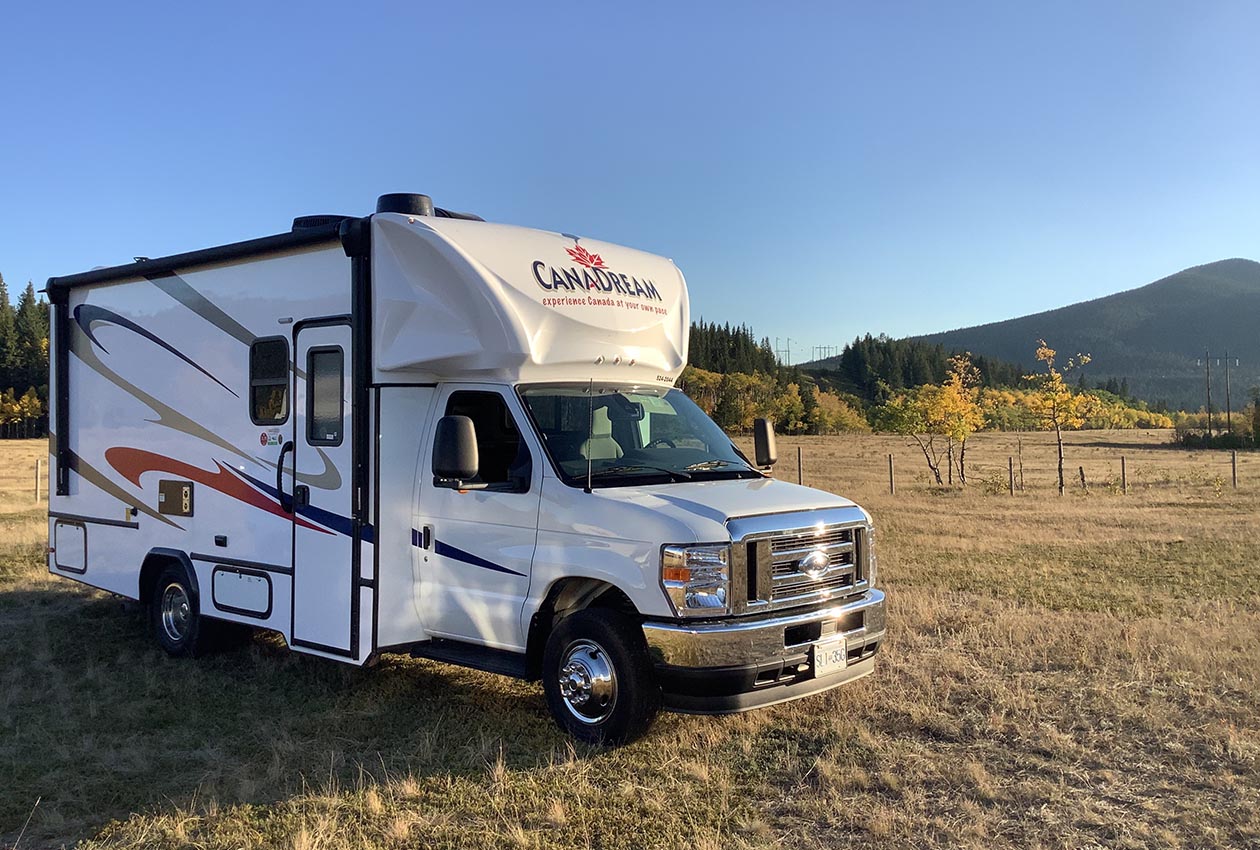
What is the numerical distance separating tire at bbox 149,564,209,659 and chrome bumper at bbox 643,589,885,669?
4.32m

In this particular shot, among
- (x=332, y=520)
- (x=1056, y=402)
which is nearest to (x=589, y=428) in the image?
(x=332, y=520)

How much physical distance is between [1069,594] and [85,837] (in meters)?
10.1

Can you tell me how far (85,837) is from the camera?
480cm

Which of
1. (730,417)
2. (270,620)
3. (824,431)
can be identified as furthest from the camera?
(824,431)

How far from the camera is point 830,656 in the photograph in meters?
5.86

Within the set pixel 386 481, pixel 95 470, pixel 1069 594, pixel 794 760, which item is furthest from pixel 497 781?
pixel 1069 594

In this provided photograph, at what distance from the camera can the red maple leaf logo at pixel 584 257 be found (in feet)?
22.8

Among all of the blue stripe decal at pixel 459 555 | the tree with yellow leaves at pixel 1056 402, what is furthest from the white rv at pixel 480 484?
the tree with yellow leaves at pixel 1056 402

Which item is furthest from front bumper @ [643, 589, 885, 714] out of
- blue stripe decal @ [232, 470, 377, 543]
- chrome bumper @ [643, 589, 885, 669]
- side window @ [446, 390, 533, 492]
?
blue stripe decal @ [232, 470, 377, 543]

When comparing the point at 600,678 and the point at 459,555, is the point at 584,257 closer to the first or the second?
the point at 459,555

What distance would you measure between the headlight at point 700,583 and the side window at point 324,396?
2.67 meters

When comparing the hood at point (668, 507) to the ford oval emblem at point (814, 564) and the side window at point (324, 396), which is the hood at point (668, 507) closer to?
the ford oval emblem at point (814, 564)

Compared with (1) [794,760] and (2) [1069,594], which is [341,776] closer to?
(1) [794,760]

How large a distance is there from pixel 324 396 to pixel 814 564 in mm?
3573
